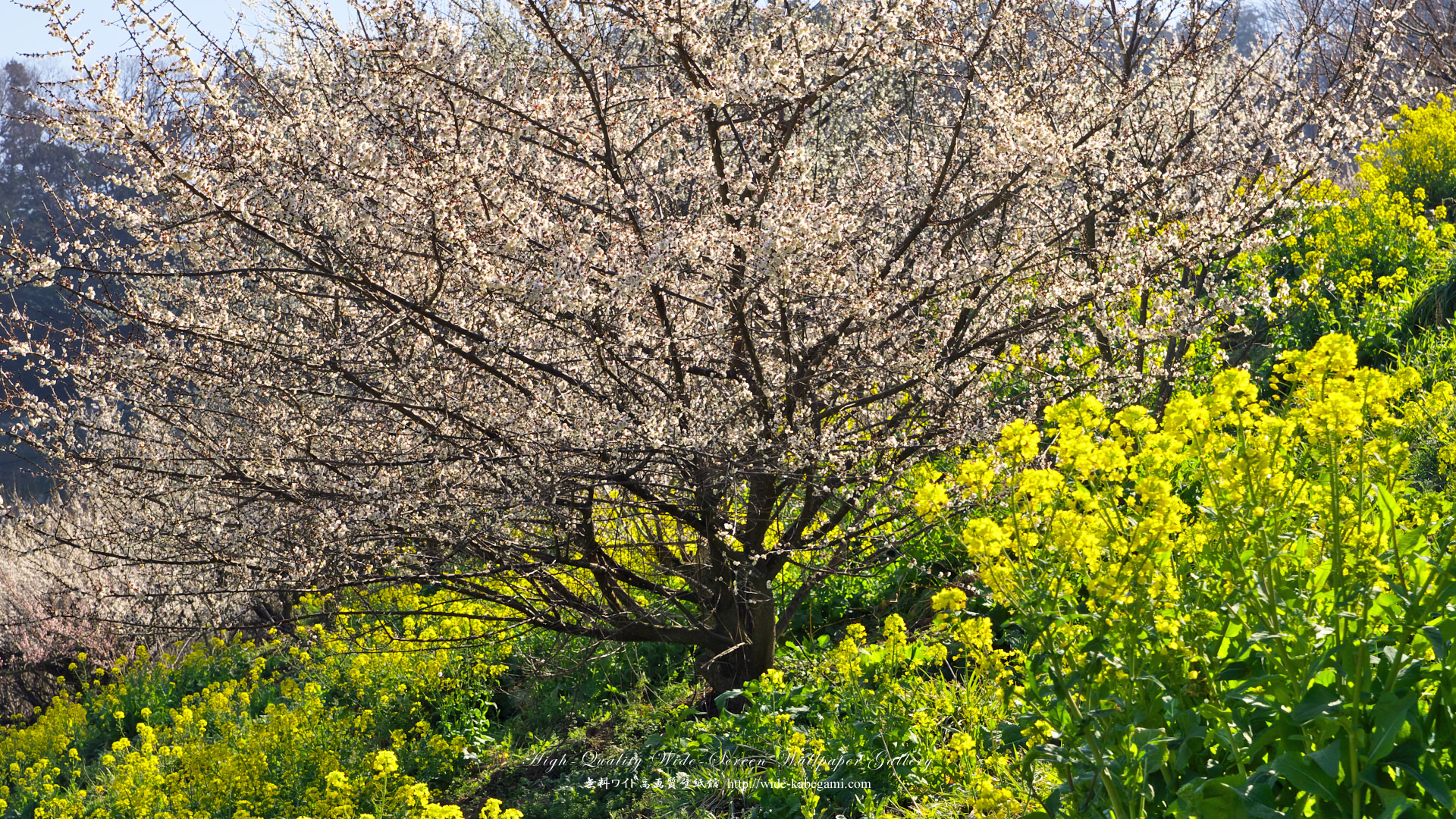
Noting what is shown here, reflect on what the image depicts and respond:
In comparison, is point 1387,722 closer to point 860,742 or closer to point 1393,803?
point 1393,803

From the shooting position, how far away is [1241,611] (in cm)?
235

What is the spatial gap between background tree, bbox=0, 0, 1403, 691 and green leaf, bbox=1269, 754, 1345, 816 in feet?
2.96

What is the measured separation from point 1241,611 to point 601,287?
2149 mm

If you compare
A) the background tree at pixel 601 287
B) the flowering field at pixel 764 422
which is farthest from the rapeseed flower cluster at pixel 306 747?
the background tree at pixel 601 287

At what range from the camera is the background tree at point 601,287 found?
3.27 m

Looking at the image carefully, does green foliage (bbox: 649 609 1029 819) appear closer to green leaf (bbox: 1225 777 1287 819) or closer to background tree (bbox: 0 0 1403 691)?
background tree (bbox: 0 0 1403 691)

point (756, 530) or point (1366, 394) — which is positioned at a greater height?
point (1366, 394)

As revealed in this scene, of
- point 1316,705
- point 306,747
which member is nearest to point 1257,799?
point 1316,705

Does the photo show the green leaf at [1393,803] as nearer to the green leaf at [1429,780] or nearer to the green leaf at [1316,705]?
the green leaf at [1429,780]

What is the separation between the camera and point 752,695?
14.3 feet

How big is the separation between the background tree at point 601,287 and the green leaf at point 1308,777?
90cm

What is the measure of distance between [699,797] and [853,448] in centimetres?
155

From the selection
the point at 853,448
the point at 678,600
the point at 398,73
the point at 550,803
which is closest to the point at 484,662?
the point at 550,803

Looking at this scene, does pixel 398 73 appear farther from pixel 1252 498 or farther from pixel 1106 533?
pixel 1252 498
